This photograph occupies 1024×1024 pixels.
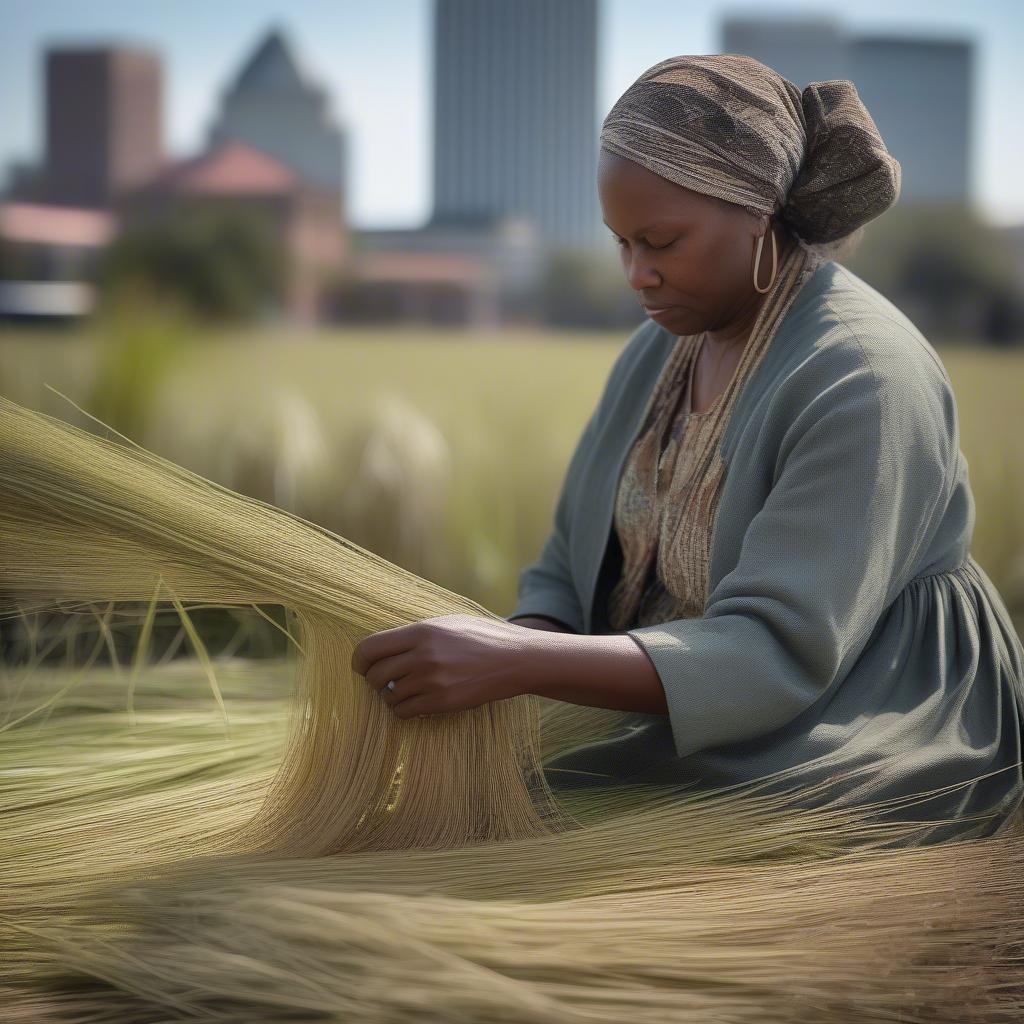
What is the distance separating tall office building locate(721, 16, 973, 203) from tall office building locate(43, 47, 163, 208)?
179 centimetres

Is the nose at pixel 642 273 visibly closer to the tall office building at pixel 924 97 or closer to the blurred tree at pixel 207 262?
the blurred tree at pixel 207 262

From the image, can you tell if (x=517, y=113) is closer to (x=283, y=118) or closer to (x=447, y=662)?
(x=283, y=118)

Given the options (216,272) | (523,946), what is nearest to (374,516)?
(216,272)

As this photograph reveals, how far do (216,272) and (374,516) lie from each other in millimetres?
1235

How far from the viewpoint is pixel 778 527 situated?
1299 mm

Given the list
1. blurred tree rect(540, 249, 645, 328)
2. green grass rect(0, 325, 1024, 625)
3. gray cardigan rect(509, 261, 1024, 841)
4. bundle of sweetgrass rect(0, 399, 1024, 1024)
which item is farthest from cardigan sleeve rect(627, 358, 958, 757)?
blurred tree rect(540, 249, 645, 328)

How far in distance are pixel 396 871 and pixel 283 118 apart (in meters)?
3.51

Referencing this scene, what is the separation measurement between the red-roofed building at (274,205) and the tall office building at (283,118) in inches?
1.9

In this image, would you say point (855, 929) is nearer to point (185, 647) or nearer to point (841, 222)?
point (841, 222)

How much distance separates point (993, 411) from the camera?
3.46 metres

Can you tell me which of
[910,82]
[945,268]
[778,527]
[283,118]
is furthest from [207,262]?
[778,527]

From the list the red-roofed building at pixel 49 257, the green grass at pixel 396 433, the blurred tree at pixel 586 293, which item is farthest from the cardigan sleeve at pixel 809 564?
the blurred tree at pixel 586 293

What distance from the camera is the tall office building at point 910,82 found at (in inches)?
147

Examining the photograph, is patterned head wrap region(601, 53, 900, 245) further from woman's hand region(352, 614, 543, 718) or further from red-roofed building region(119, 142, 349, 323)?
red-roofed building region(119, 142, 349, 323)
